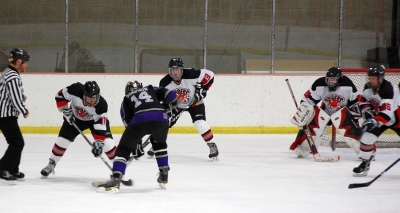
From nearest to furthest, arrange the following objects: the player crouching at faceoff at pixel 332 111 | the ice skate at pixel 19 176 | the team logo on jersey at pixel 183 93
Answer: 1. the ice skate at pixel 19 176
2. the player crouching at faceoff at pixel 332 111
3. the team logo on jersey at pixel 183 93

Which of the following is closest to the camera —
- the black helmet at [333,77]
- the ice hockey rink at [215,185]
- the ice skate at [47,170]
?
the ice hockey rink at [215,185]

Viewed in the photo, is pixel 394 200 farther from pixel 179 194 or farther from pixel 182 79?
pixel 182 79

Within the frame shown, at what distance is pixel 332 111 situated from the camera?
7043 millimetres

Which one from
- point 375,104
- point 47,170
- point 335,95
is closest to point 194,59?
point 335,95

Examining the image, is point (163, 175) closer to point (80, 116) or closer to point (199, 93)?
point (80, 116)

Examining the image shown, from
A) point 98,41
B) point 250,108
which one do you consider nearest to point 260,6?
point 250,108

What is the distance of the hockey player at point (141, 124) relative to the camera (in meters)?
4.87

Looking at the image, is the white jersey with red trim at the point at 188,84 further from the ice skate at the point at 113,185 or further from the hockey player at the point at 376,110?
the ice skate at the point at 113,185

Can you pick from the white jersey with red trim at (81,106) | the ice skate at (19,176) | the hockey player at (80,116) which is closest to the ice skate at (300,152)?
the hockey player at (80,116)

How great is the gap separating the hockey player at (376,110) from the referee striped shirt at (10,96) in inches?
113

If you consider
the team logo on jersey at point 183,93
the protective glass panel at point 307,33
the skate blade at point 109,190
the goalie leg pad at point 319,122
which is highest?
A: the protective glass panel at point 307,33

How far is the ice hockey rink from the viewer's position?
448 cm

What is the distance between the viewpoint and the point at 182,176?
5.81 m

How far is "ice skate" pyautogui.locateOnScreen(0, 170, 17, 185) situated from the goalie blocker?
308 cm
